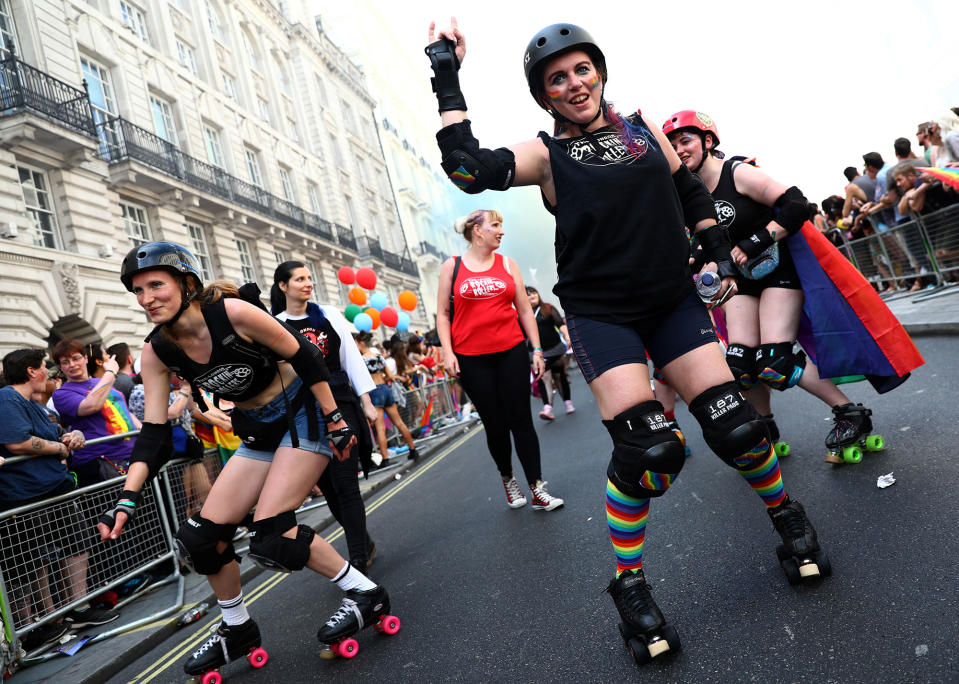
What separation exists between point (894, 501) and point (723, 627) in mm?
1204

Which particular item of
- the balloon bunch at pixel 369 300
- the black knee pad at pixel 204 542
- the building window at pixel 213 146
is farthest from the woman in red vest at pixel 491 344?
the building window at pixel 213 146

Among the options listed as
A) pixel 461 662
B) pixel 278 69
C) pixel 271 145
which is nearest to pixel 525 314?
pixel 461 662

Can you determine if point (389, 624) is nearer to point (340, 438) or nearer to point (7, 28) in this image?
point (340, 438)

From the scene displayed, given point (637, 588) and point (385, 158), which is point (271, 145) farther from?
point (637, 588)

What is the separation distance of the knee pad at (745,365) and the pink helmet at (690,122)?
3.96ft

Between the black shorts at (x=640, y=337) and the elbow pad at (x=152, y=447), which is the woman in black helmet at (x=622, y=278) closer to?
the black shorts at (x=640, y=337)

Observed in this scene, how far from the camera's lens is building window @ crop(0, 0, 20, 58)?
1454 cm

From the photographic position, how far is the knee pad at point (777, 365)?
3.73 m

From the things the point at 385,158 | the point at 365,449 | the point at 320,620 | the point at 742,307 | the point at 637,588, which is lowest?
the point at 320,620

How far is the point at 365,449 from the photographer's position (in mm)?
4129

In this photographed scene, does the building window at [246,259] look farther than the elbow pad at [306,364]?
Yes

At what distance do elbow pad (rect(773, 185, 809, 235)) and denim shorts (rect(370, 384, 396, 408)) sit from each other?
Result: 7041mm

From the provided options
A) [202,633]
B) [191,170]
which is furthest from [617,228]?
[191,170]

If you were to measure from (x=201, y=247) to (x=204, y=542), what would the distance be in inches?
782
